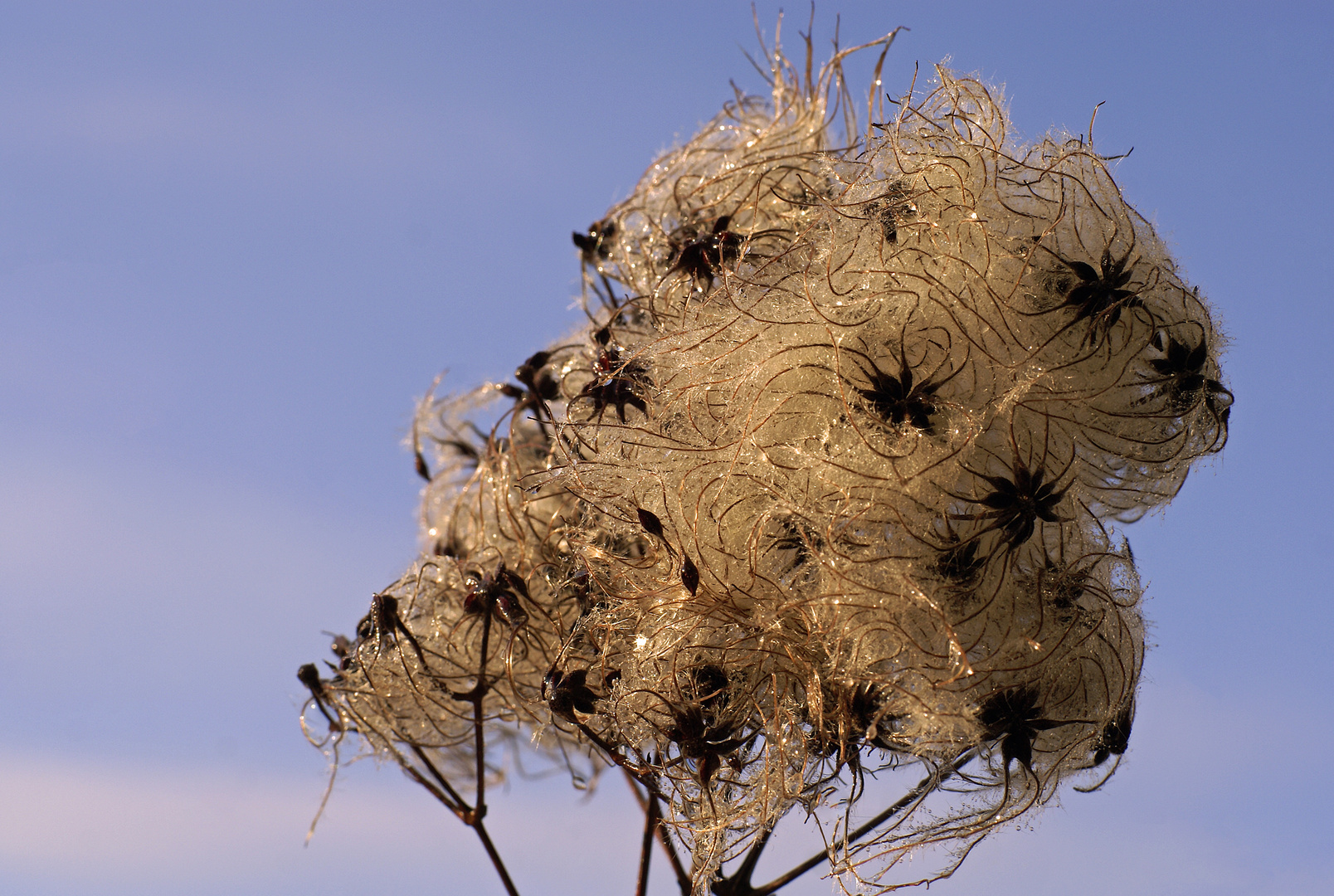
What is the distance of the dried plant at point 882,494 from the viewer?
70.9 inches

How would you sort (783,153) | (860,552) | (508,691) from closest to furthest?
(860,552) < (508,691) < (783,153)

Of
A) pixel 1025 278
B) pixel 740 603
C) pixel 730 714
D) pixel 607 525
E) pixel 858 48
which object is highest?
pixel 858 48

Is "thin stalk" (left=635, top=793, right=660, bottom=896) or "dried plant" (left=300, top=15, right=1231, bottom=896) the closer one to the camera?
"dried plant" (left=300, top=15, right=1231, bottom=896)

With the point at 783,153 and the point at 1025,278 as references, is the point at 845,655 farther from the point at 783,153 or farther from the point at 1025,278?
the point at 783,153

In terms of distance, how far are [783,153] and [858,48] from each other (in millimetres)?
351

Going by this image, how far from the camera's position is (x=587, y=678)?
202cm

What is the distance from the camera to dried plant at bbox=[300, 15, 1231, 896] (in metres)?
1.80

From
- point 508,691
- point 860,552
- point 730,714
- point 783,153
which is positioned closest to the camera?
point 860,552

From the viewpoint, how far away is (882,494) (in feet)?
5.88

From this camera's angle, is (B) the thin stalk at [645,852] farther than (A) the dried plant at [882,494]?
Yes

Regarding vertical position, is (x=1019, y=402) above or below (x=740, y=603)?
above

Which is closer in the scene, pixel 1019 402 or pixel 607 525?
pixel 1019 402

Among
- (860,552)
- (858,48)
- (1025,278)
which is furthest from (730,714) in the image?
(858,48)

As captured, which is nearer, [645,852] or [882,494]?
[882,494]
